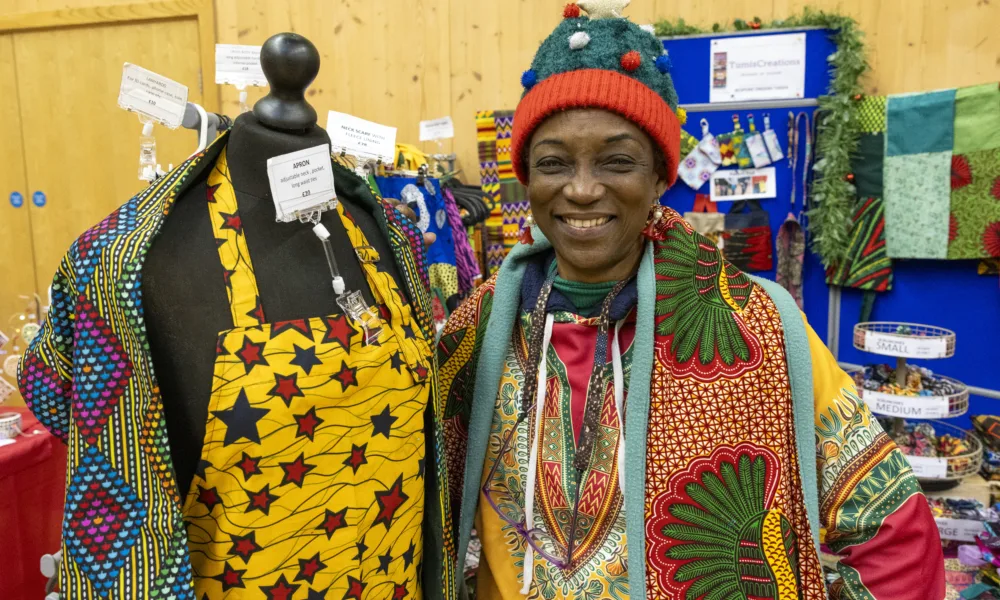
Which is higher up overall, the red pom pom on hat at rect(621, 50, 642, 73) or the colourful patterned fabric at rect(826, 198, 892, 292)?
the red pom pom on hat at rect(621, 50, 642, 73)

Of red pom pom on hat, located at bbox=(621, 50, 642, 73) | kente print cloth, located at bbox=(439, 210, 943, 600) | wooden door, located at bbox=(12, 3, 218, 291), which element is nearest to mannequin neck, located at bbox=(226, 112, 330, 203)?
red pom pom on hat, located at bbox=(621, 50, 642, 73)

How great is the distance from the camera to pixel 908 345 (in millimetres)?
2307

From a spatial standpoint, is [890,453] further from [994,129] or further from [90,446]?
[994,129]

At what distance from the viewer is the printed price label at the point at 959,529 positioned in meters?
2.14

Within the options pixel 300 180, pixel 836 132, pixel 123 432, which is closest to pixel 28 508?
pixel 123 432

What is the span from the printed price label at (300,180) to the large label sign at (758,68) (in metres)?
2.97

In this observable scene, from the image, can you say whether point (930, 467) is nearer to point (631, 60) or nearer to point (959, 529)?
point (959, 529)

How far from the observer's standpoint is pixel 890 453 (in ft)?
3.28

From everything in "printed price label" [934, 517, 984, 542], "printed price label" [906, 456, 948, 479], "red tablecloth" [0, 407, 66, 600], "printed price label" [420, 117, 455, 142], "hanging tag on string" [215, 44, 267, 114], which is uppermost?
"printed price label" [420, 117, 455, 142]

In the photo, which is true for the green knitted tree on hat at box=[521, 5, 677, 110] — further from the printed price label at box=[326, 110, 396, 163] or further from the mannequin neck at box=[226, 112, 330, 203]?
the printed price label at box=[326, 110, 396, 163]

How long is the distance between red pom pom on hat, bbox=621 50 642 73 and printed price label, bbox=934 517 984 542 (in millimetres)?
1910

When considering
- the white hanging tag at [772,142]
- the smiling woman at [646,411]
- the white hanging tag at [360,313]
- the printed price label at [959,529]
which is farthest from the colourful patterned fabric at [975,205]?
the white hanging tag at [360,313]

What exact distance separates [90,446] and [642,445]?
2.31 feet

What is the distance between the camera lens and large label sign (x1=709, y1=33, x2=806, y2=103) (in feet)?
10.7
